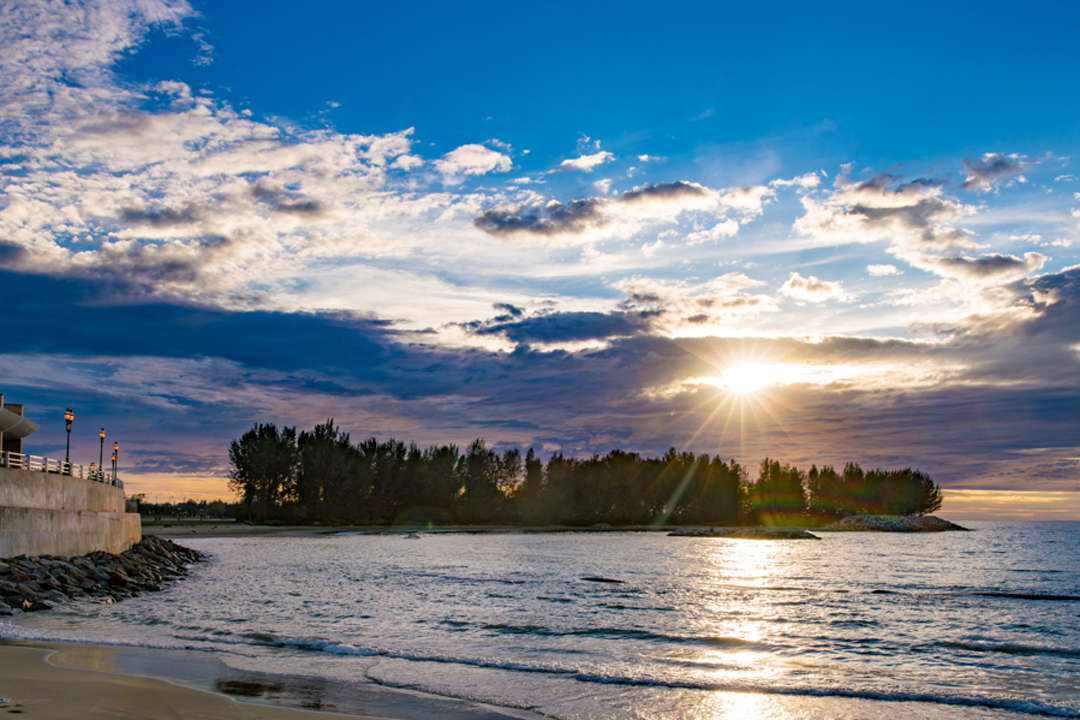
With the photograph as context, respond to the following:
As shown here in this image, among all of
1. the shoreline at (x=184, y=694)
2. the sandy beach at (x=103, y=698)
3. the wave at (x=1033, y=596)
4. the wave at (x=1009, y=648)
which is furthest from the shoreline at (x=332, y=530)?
the wave at (x=1009, y=648)

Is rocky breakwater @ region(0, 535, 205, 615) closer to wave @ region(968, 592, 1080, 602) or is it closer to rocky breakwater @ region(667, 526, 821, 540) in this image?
wave @ region(968, 592, 1080, 602)

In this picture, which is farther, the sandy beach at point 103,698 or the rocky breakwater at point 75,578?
the rocky breakwater at point 75,578

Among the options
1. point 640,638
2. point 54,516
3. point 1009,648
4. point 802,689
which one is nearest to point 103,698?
point 802,689

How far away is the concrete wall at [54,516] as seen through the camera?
2903cm

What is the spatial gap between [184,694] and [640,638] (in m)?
13.3

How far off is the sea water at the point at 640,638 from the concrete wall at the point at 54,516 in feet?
17.5

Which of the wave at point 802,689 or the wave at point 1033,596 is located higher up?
the wave at point 802,689

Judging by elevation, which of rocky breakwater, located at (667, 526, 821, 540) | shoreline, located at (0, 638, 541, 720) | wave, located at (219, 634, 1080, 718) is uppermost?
shoreline, located at (0, 638, 541, 720)

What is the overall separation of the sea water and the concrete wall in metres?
5.33

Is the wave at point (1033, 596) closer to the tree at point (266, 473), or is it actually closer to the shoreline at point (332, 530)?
the shoreline at point (332, 530)

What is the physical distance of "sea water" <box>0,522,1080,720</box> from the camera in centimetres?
1412

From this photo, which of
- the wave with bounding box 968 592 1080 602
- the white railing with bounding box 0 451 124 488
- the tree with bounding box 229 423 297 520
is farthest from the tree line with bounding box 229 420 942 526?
the wave with bounding box 968 592 1080 602

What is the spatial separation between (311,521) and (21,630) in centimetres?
12401

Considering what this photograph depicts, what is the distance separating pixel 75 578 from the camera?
29938mm
